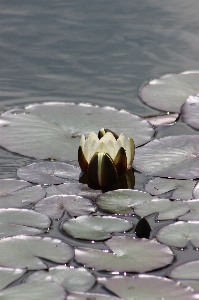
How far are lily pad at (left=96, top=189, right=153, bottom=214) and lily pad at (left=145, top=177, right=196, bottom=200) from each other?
0.06 meters

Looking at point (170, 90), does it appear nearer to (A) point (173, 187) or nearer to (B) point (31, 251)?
(A) point (173, 187)

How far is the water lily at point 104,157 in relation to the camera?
8.43 ft

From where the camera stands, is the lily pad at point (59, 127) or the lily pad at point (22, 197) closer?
the lily pad at point (22, 197)

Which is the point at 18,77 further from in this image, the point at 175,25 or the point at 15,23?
the point at 175,25

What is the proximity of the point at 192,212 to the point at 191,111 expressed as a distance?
845 millimetres

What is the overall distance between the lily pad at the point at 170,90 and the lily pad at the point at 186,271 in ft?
3.99

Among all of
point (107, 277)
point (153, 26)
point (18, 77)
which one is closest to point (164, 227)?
point (107, 277)

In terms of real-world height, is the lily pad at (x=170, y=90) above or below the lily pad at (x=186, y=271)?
above

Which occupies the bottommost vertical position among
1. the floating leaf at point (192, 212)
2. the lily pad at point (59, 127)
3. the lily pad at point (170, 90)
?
the floating leaf at point (192, 212)

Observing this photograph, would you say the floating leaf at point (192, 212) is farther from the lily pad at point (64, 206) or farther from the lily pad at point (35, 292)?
the lily pad at point (35, 292)

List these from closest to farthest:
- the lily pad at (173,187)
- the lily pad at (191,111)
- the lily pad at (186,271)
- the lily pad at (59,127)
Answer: the lily pad at (186,271), the lily pad at (173,187), the lily pad at (59,127), the lily pad at (191,111)

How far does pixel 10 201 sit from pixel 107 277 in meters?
0.58

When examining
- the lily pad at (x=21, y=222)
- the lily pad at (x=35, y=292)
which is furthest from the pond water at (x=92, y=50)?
the lily pad at (x=35, y=292)

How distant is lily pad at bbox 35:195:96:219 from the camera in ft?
7.84
